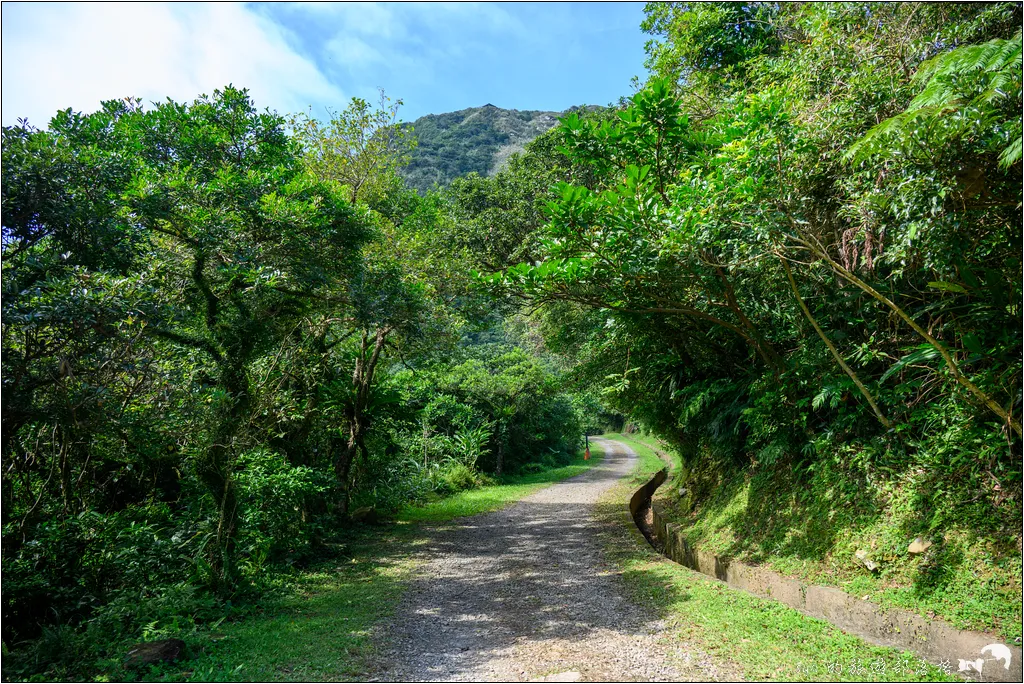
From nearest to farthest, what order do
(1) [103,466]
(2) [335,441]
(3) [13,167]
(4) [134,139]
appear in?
(3) [13,167] → (1) [103,466] → (4) [134,139] → (2) [335,441]

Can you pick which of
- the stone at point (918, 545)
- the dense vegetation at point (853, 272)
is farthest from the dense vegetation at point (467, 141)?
the stone at point (918, 545)

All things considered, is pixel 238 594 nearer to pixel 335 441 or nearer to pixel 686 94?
pixel 335 441

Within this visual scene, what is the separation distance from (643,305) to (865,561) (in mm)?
3380

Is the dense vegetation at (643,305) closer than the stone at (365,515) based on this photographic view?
Yes

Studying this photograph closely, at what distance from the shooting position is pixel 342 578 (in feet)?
24.2

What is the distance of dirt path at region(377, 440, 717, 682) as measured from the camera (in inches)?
169

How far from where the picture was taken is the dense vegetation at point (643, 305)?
4227 mm

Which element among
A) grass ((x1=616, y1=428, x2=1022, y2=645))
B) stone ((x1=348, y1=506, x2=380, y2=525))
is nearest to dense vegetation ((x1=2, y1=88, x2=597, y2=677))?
stone ((x1=348, y1=506, x2=380, y2=525))

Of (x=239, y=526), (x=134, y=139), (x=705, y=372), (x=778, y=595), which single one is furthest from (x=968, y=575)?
(x=134, y=139)

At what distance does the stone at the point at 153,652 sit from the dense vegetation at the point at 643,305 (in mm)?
249

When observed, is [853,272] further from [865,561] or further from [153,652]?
[153,652]

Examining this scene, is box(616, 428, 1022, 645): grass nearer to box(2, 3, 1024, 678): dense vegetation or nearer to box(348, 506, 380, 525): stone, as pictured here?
box(2, 3, 1024, 678): dense vegetation

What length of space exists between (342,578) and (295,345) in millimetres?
3119

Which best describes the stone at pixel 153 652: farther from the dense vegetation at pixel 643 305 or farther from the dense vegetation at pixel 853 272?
the dense vegetation at pixel 853 272
